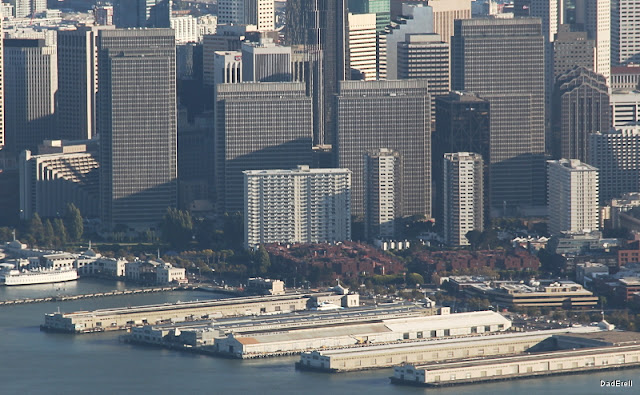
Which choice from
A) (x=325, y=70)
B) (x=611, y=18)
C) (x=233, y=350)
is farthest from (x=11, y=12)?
(x=233, y=350)

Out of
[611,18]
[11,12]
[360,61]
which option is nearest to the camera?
[360,61]

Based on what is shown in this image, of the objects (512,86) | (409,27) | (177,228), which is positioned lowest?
(177,228)

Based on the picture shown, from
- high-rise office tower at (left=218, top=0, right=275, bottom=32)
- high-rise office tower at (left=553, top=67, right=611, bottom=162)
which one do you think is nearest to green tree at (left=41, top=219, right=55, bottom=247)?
high-rise office tower at (left=553, top=67, right=611, bottom=162)

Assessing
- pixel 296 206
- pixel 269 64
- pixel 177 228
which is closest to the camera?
pixel 296 206

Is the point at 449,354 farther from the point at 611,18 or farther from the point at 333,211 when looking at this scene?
the point at 611,18

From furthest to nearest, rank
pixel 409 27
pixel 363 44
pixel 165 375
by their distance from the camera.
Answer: pixel 363 44, pixel 409 27, pixel 165 375

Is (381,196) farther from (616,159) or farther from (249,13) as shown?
(249,13)

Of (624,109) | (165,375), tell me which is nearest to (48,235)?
(165,375)

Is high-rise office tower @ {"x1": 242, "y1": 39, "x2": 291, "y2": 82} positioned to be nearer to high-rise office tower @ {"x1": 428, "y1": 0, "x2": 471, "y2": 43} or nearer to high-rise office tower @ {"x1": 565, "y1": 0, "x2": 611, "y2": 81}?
high-rise office tower @ {"x1": 428, "y1": 0, "x2": 471, "y2": 43}
